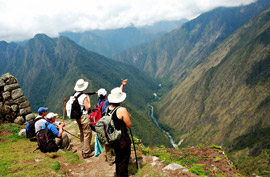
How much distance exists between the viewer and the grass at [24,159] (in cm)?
1148

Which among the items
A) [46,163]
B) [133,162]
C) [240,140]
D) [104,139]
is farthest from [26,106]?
[240,140]

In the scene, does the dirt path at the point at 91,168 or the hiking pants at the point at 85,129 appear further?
the hiking pants at the point at 85,129

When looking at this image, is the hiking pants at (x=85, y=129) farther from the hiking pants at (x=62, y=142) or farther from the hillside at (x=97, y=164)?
the hiking pants at (x=62, y=142)

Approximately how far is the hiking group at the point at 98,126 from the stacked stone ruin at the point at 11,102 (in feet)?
20.1

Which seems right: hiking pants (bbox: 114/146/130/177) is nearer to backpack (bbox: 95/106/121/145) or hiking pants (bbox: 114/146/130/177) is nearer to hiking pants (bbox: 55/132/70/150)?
backpack (bbox: 95/106/121/145)

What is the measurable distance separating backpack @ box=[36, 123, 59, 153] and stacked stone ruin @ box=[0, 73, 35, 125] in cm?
854

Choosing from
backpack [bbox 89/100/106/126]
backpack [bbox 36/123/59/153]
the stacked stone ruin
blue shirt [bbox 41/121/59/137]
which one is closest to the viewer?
backpack [bbox 89/100/106/126]

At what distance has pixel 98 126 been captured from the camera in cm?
854

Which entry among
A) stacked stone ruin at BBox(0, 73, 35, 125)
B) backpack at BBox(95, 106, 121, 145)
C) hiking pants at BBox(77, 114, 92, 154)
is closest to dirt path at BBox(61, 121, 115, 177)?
hiking pants at BBox(77, 114, 92, 154)

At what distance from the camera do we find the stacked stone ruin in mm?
20234

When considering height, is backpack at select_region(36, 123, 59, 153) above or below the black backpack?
below

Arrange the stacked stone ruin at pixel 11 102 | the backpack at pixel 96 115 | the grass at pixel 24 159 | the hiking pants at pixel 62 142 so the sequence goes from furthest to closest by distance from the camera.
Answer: the stacked stone ruin at pixel 11 102 → the hiking pants at pixel 62 142 → the backpack at pixel 96 115 → the grass at pixel 24 159

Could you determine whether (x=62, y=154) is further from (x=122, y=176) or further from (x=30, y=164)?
(x=122, y=176)

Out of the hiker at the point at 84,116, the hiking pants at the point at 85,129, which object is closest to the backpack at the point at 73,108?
the hiker at the point at 84,116
